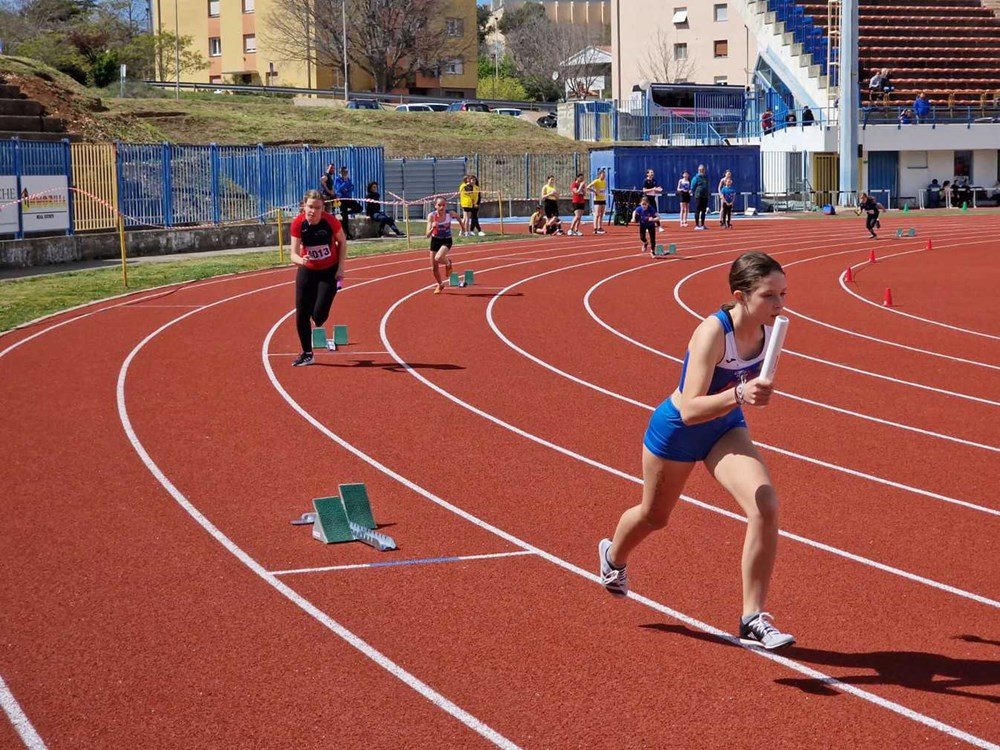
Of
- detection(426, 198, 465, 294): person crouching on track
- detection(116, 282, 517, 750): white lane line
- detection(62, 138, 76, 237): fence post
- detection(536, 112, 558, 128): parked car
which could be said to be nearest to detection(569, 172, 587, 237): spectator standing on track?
detection(62, 138, 76, 237): fence post

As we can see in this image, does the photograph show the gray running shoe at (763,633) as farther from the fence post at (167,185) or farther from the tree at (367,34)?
the tree at (367,34)

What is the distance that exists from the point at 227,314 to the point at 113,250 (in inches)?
395

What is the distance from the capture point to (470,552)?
7504 millimetres

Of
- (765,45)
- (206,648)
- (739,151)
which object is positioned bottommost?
(206,648)

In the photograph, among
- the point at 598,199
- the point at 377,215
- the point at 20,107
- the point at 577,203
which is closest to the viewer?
Answer: the point at 20,107

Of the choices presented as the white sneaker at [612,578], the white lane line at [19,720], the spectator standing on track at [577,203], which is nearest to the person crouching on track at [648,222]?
the spectator standing on track at [577,203]

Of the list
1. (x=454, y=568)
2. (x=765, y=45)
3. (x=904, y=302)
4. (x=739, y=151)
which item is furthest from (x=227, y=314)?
(x=765, y=45)

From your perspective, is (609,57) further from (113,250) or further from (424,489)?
(424,489)

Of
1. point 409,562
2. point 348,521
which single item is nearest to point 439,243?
point 348,521

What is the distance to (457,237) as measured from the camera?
109ft

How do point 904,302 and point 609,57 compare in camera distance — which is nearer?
point 904,302

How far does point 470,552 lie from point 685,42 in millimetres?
80410

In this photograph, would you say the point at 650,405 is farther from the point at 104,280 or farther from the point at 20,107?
the point at 20,107

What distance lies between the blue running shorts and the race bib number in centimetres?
779
